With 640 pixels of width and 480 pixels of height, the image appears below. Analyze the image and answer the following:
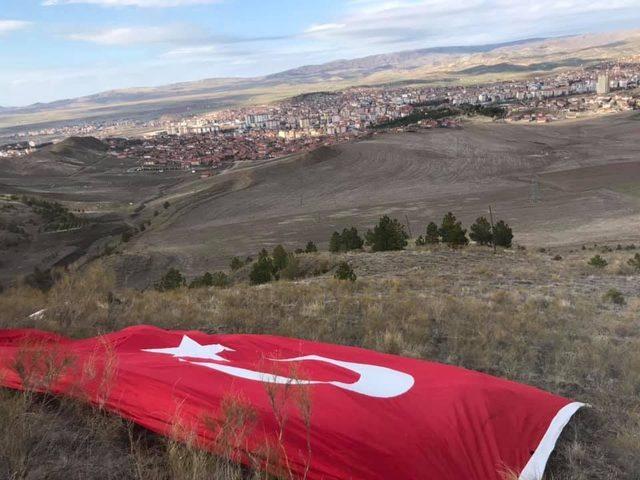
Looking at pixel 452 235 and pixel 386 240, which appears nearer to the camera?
pixel 386 240

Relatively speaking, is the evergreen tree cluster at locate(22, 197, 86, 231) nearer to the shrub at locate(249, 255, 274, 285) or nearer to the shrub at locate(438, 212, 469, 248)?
the shrub at locate(249, 255, 274, 285)

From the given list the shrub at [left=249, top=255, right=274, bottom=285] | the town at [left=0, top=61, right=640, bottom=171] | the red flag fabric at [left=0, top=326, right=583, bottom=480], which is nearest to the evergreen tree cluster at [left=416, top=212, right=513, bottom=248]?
the shrub at [left=249, top=255, right=274, bottom=285]

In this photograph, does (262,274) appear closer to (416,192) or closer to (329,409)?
(329,409)

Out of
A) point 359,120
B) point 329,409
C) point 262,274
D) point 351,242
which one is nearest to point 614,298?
point 329,409

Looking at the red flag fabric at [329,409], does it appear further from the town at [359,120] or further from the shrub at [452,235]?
the town at [359,120]

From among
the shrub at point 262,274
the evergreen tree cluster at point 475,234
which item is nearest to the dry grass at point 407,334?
the shrub at point 262,274

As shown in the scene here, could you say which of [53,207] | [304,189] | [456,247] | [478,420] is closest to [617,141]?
[304,189]

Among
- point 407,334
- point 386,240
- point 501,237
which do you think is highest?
point 407,334
